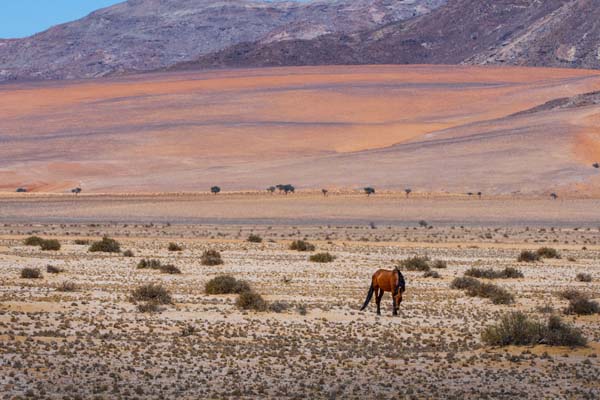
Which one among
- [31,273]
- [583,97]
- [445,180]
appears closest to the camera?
[31,273]

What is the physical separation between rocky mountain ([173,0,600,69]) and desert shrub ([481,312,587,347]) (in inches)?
5693

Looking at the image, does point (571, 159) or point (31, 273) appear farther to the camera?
point (571, 159)

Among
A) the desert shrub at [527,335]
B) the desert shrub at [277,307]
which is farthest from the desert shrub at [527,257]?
the desert shrub at [527,335]

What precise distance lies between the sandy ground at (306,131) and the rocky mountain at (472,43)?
1257 centimetres

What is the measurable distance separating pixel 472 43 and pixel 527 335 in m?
169

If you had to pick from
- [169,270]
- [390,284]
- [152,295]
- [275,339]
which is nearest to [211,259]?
[169,270]

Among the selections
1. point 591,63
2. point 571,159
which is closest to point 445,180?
point 571,159

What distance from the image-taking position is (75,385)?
40.9 feet

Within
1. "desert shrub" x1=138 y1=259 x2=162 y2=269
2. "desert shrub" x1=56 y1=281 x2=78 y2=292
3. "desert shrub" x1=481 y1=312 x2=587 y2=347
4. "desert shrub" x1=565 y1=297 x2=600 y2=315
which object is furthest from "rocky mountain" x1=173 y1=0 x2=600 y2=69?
"desert shrub" x1=481 y1=312 x2=587 y2=347

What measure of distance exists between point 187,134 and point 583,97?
40.0 m

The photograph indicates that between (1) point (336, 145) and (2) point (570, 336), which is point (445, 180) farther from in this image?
(2) point (570, 336)

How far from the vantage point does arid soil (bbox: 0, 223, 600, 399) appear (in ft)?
42.1

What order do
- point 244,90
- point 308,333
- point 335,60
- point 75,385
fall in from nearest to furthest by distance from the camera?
1. point 75,385
2. point 308,333
3. point 244,90
4. point 335,60

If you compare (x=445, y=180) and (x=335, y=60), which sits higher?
(x=335, y=60)
